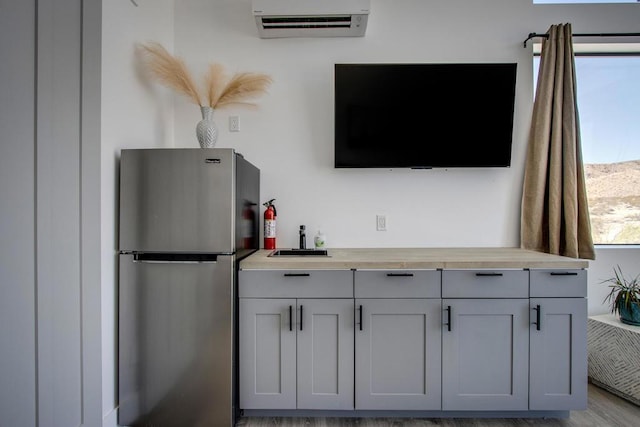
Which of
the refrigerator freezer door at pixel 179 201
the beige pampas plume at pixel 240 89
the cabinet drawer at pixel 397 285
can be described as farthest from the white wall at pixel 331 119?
the refrigerator freezer door at pixel 179 201

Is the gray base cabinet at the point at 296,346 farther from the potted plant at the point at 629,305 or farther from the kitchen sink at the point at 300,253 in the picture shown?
the potted plant at the point at 629,305

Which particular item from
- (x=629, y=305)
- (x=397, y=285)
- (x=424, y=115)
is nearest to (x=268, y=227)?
(x=397, y=285)

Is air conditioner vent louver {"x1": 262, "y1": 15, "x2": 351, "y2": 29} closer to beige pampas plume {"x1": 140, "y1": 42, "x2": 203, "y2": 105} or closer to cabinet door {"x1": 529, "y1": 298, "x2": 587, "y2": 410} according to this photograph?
beige pampas plume {"x1": 140, "y1": 42, "x2": 203, "y2": 105}

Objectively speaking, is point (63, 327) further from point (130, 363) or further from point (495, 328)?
point (495, 328)

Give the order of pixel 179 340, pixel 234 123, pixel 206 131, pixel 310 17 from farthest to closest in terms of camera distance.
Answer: pixel 234 123 → pixel 310 17 → pixel 206 131 → pixel 179 340

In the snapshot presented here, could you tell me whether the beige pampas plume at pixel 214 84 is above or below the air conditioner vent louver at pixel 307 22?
below

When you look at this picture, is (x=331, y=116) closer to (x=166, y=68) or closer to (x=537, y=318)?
(x=166, y=68)

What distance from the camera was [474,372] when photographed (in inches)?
66.5

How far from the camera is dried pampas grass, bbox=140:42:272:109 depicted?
192 centimetres

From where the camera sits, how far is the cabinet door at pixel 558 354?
1.67 metres

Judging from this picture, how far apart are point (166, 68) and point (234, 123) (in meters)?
0.56

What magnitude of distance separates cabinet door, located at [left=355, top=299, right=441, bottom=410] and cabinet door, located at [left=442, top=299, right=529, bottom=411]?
7 cm

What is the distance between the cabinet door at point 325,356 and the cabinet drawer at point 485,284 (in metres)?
0.57

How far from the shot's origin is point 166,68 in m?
1.93
